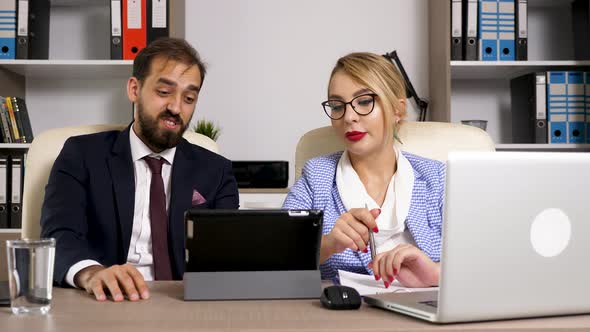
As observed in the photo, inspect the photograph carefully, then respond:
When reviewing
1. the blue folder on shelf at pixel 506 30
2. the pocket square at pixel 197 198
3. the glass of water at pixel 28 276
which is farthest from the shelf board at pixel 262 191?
the glass of water at pixel 28 276

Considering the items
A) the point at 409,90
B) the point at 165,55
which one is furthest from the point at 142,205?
the point at 409,90

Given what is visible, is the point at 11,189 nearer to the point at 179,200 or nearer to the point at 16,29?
the point at 16,29

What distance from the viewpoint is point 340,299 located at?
0.98 metres

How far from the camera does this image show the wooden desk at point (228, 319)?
0.85m

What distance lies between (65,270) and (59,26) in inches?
86.7

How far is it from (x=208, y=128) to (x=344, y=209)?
1.33 metres

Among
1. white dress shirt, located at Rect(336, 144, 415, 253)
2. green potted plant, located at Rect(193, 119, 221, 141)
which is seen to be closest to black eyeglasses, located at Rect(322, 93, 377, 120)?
white dress shirt, located at Rect(336, 144, 415, 253)

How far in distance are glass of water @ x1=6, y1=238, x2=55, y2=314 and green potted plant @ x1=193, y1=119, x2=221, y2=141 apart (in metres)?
1.95

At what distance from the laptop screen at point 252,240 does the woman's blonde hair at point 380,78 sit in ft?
2.29

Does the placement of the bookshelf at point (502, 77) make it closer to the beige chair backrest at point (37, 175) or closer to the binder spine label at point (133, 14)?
the binder spine label at point (133, 14)

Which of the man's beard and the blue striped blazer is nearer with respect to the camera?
the blue striped blazer

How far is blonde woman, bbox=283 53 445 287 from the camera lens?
1.63m

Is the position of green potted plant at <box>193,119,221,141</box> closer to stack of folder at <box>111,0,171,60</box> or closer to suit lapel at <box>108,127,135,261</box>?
stack of folder at <box>111,0,171,60</box>

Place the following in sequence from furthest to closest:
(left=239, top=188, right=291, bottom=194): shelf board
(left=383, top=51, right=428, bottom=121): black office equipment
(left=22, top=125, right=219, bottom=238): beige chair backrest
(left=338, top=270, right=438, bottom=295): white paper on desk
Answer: (left=383, top=51, right=428, bottom=121): black office equipment < (left=239, top=188, right=291, bottom=194): shelf board < (left=22, top=125, right=219, bottom=238): beige chair backrest < (left=338, top=270, right=438, bottom=295): white paper on desk
